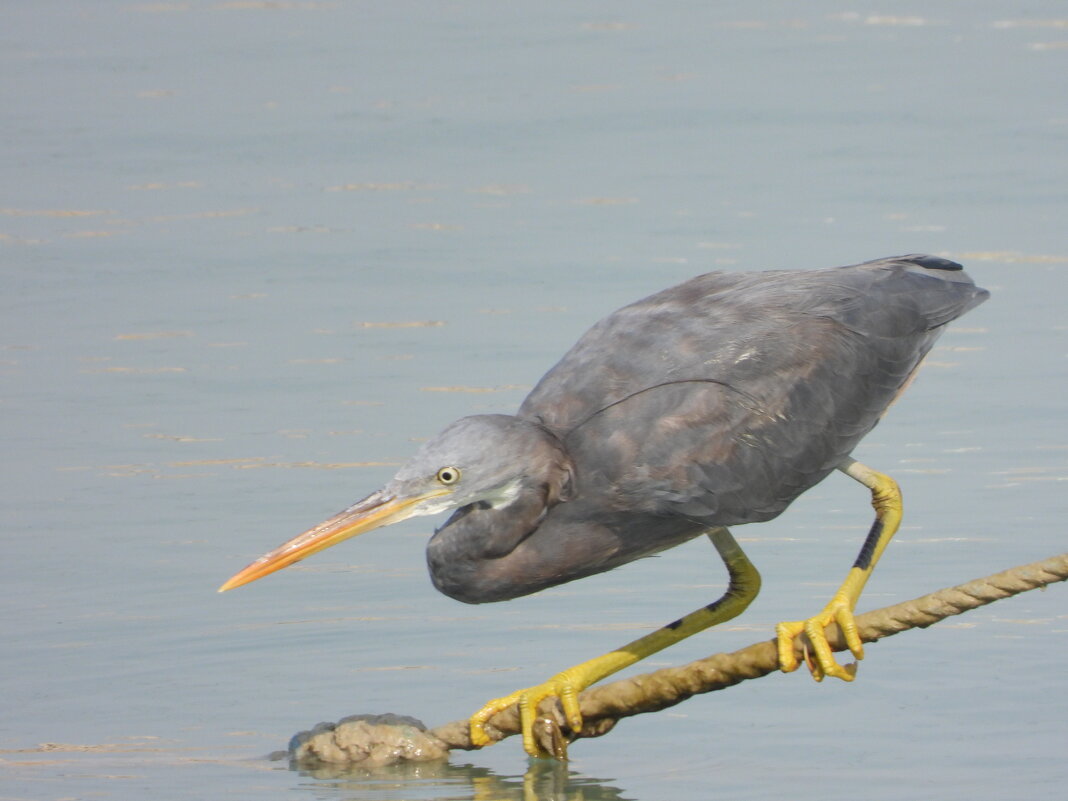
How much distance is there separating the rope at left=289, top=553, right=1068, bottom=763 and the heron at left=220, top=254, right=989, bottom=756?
5 cm

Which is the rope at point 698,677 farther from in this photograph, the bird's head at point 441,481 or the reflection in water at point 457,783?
the bird's head at point 441,481

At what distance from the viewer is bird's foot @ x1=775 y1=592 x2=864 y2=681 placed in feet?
22.2

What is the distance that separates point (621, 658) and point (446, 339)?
3810 mm

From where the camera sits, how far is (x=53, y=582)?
8188 mm

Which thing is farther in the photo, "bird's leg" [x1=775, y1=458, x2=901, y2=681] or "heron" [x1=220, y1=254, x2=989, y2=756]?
"bird's leg" [x1=775, y1=458, x2=901, y2=681]

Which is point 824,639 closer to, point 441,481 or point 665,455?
point 665,455

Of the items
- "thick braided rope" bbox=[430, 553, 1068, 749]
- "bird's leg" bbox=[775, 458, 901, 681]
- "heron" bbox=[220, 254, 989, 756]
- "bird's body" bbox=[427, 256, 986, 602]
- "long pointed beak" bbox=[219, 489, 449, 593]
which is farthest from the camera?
"bird's leg" bbox=[775, 458, 901, 681]

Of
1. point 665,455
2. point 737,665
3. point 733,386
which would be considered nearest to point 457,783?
point 737,665

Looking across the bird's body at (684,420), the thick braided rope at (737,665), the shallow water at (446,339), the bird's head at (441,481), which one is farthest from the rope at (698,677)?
the bird's head at (441,481)

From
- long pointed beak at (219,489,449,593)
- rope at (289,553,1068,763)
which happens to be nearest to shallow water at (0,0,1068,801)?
rope at (289,553,1068,763)

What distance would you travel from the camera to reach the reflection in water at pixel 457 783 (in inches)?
256

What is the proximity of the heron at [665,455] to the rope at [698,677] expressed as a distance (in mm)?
51

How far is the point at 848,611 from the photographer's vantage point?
6922 millimetres

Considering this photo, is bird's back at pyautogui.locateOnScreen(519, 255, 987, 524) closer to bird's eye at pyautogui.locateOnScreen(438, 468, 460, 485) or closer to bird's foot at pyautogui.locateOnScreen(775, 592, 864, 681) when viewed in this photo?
bird's foot at pyautogui.locateOnScreen(775, 592, 864, 681)
